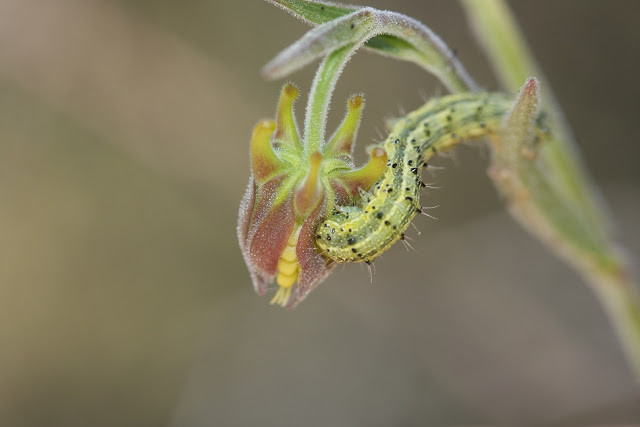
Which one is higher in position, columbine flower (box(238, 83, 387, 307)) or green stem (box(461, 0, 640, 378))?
green stem (box(461, 0, 640, 378))

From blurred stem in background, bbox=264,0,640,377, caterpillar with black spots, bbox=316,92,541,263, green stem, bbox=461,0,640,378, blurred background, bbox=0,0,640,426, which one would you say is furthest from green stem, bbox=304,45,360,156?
blurred background, bbox=0,0,640,426

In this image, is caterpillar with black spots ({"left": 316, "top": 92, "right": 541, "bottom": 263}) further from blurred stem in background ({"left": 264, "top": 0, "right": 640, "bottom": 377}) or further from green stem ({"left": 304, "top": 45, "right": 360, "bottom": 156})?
green stem ({"left": 304, "top": 45, "right": 360, "bottom": 156})

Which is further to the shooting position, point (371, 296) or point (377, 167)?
point (371, 296)

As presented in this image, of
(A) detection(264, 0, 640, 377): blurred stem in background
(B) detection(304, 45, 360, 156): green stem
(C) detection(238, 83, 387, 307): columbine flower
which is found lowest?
(C) detection(238, 83, 387, 307): columbine flower

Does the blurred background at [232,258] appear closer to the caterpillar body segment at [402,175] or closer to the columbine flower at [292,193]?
the caterpillar body segment at [402,175]

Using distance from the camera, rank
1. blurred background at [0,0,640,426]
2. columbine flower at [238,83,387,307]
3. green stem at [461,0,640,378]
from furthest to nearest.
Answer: blurred background at [0,0,640,426], green stem at [461,0,640,378], columbine flower at [238,83,387,307]

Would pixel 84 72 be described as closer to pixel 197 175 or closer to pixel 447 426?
pixel 197 175

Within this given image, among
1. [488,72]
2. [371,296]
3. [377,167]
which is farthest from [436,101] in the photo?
[488,72]

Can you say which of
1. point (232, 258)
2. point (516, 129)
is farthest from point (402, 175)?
point (232, 258)
